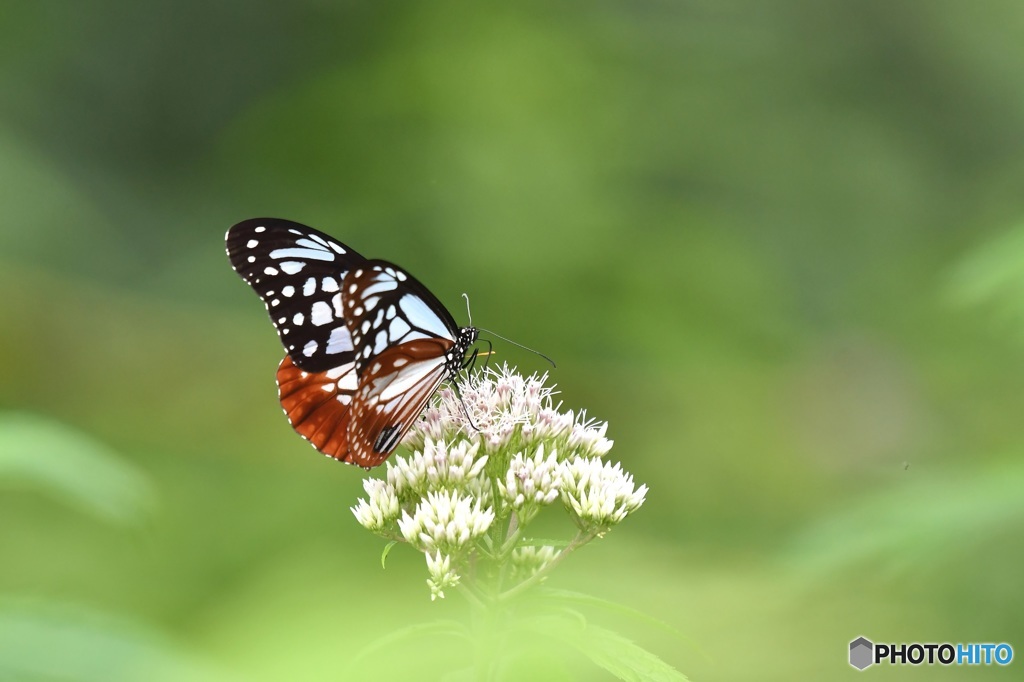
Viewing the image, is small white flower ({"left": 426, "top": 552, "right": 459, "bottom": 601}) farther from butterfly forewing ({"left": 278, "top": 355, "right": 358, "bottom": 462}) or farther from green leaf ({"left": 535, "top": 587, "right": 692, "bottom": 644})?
butterfly forewing ({"left": 278, "top": 355, "right": 358, "bottom": 462})

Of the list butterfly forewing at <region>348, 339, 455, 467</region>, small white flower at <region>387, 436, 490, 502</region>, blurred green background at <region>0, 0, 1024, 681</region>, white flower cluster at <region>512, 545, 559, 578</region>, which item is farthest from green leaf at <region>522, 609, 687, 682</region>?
blurred green background at <region>0, 0, 1024, 681</region>

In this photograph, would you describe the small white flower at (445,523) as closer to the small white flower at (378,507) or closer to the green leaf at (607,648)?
the small white flower at (378,507)

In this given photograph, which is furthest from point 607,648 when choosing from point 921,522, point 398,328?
point 398,328

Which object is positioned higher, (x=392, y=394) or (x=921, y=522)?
(x=392, y=394)

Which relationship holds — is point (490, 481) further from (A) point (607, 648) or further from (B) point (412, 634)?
(A) point (607, 648)

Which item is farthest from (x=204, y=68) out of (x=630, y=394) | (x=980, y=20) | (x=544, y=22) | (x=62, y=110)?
(x=980, y=20)

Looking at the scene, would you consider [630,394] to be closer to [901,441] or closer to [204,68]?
[901,441]
